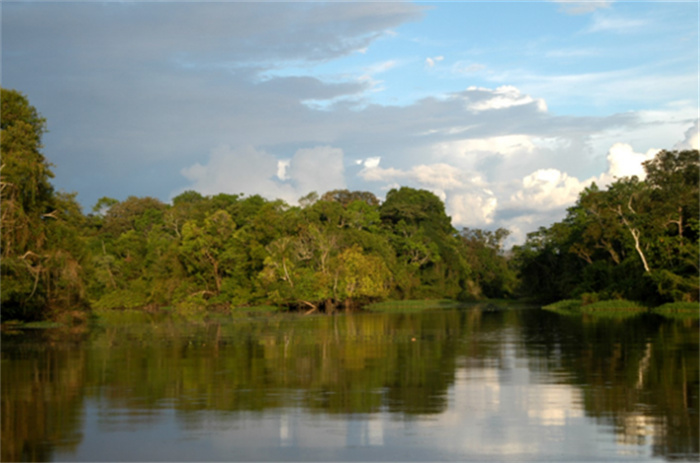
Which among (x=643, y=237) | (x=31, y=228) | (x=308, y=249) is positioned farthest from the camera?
(x=308, y=249)

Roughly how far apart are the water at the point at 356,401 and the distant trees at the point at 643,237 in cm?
2169

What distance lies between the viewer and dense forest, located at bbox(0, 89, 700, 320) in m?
35.2

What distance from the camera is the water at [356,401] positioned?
10.8 meters

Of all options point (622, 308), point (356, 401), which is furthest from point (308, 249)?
point (356, 401)

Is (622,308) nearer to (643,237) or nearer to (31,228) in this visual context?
(643,237)

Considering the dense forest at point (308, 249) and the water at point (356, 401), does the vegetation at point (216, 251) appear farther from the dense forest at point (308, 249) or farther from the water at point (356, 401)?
the water at point (356, 401)

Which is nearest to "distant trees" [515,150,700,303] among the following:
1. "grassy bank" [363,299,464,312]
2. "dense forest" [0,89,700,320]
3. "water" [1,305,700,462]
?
"dense forest" [0,89,700,320]

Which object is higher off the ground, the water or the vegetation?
the vegetation

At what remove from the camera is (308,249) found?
64062mm

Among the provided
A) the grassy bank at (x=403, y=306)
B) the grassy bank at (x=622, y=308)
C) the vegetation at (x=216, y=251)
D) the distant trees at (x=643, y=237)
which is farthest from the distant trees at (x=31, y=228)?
the distant trees at (x=643, y=237)

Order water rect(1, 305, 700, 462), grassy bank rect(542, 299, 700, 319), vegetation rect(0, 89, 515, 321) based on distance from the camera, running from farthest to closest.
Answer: grassy bank rect(542, 299, 700, 319) → vegetation rect(0, 89, 515, 321) → water rect(1, 305, 700, 462)

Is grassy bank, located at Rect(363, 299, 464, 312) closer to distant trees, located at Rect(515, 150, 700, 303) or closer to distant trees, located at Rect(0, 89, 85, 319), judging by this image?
distant trees, located at Rect(515, 150, 700, 303)

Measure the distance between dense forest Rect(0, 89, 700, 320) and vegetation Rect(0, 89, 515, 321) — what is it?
0.12m

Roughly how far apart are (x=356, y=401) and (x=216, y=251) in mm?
54231
